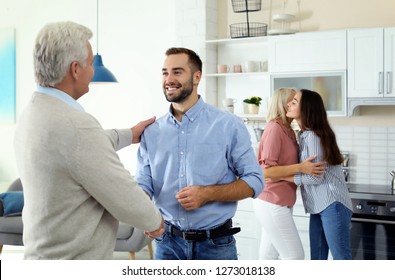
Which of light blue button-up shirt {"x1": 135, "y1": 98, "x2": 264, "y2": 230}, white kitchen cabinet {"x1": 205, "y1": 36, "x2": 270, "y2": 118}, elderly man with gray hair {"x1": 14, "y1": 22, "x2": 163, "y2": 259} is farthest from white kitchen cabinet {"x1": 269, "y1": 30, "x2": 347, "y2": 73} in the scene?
elderly man with gray hair {"x1": 14, "y1": 22, "x2": 163, "y2": 259}

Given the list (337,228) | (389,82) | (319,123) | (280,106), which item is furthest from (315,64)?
(337,228)

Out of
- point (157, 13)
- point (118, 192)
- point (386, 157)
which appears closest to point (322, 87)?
point (386, 157)

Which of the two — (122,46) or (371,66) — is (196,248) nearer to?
(371,66)

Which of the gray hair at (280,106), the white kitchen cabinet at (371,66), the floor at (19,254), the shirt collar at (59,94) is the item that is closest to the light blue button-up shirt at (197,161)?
the shirt collar at (59,94)

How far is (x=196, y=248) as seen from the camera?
7.10 ft

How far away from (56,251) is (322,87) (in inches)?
125

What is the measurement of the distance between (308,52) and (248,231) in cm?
154

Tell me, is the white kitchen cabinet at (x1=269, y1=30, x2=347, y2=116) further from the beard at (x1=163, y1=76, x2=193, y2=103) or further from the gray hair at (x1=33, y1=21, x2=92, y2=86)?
the gray hair at (x1=33, y1=21, x2=92, y2=86)

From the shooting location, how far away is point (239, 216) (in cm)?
462

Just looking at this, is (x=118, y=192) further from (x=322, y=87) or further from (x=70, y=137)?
(x=322, y=87)

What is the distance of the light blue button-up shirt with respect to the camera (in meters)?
2.18

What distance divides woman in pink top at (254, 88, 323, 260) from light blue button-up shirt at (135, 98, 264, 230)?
1.01m

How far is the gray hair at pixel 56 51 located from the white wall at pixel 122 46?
144 inches

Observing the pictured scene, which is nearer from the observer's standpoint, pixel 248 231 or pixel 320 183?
pixel 320 183
